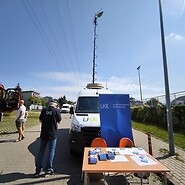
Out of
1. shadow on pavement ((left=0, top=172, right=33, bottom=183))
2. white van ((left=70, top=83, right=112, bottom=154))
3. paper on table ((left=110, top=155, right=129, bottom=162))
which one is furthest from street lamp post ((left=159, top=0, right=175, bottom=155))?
shadow on pavement ((left=0, top=172, right=33, bottom=183))

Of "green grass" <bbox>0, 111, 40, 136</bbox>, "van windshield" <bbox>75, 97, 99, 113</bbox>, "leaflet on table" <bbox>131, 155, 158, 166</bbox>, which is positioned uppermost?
"van windshield" <bbox>75, 97, 99, 113</bbox>

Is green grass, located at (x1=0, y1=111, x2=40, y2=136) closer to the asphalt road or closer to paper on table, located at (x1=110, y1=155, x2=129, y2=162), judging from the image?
the asphalt road

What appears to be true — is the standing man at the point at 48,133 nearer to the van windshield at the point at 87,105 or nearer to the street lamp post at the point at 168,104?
the van windshield at the point at 87,105

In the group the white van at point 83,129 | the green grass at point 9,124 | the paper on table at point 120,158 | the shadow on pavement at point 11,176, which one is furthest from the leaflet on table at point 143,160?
the green grass at point 9,124

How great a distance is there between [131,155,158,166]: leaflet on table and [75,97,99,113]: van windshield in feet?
14.6

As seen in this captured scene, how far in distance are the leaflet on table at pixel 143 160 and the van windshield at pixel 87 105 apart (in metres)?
4.45

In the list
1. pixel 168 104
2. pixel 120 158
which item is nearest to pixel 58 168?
pixel 120 158

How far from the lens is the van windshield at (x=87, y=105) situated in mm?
8766

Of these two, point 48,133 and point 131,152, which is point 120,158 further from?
point 48,133

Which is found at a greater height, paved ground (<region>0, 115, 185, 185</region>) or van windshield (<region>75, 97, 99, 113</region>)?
van windshield (<region>75, 97, 99, 113</region>)

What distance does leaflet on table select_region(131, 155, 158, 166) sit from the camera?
3895mm

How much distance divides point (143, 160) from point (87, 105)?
516 centimetres

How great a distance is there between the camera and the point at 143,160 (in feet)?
13.3

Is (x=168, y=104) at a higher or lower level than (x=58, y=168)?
higher
